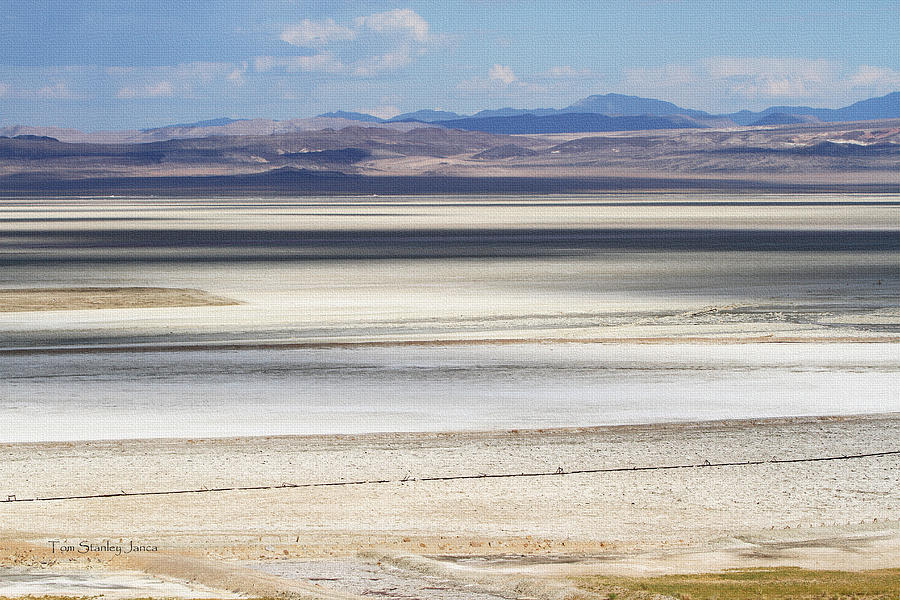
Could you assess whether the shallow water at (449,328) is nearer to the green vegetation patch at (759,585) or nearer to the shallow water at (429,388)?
the shallow water at (429,388)

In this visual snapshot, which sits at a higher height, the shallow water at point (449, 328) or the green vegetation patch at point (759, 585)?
the green vegetation patch at point (759, 585)

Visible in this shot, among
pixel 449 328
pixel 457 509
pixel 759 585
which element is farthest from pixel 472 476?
pixel 449 328

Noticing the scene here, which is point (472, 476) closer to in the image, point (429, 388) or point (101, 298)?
point (429, 388)

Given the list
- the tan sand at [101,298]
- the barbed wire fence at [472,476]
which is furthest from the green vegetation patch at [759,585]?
the tan sand at [101,298]

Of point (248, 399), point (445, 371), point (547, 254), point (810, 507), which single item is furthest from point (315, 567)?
point (547, 254)

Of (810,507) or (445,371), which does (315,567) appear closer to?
(810,507)

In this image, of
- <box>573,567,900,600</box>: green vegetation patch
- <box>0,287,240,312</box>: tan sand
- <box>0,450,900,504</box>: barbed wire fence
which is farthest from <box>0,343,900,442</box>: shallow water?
<box>0,287,240,312</box>: tan sand

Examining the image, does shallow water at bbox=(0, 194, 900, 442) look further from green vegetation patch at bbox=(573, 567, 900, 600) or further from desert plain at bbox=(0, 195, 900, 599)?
green vegetation patch at bbox=(573, 567, 900, 600)
